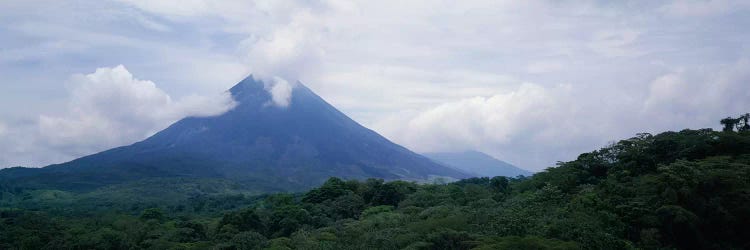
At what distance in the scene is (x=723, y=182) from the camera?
18.6 meters

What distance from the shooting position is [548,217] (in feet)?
62.7

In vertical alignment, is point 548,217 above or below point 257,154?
below

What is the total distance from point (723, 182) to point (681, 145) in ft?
21.1

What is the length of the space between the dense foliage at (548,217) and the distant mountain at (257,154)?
5934cm

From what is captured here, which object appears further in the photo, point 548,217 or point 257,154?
point 257,154

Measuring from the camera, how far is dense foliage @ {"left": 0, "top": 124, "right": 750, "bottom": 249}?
18016 mm

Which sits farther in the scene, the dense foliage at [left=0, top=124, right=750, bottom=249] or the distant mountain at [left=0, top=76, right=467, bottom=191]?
the distant mountain at [left=0, top=76, right=467, bottom=191]

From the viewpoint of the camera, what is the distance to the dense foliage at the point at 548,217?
18016 millimetres

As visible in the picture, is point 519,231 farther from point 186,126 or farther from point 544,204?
point 186,126

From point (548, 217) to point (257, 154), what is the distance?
110660 mm

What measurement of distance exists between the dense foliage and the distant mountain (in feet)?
195

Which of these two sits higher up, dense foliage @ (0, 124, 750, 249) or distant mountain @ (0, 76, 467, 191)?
distant mountain @ (0, 76, 467, 191)

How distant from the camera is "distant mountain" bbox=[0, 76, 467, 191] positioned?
99.2 meters

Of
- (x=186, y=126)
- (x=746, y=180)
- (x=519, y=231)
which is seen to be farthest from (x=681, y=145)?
(x=186, y=126)
